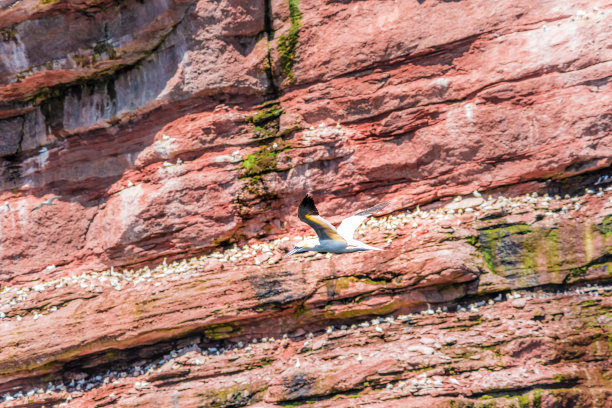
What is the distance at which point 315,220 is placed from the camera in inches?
371

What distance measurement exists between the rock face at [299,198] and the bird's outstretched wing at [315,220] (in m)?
2.00

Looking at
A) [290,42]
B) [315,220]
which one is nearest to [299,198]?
[290,42]

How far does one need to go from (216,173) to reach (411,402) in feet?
23.5

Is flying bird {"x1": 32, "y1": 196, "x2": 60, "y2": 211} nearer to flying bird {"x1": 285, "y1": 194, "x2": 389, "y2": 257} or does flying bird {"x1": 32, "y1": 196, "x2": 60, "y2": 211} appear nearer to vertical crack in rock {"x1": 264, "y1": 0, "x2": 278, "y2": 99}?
vertical crack in rock {"x1": 264, "y1": 0, "x2": 278, "y2": 99}

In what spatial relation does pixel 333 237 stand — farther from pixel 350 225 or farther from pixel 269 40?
pixel 269 40

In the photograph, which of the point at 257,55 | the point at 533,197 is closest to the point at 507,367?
the point at 533,197

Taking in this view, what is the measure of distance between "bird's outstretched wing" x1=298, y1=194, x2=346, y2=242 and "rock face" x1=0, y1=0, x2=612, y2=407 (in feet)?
6.56

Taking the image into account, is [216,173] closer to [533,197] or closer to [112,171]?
[112,171]

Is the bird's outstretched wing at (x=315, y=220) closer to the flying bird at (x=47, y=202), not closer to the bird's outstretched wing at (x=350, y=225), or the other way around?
the bird's outstretched wing at (x=350, y=225)

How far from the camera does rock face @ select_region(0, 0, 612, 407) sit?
1063 cm

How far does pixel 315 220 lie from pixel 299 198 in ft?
15.8

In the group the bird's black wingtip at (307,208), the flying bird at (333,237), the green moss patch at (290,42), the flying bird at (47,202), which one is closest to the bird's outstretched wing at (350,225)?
the flying bird at (333,237)

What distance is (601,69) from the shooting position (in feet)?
40.2

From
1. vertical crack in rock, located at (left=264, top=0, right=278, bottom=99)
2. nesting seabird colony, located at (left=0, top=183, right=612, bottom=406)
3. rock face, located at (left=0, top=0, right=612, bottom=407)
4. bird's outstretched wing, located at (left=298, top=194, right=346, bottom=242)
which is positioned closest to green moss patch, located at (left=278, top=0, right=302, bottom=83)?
rock face, located at (left=0, top=0, right=612, bottom=407)
